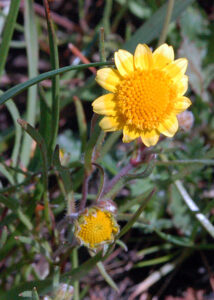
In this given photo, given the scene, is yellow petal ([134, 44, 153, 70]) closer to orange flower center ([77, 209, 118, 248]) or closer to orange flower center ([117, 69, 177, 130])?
orange flower center ([117, 69, 177, 130])

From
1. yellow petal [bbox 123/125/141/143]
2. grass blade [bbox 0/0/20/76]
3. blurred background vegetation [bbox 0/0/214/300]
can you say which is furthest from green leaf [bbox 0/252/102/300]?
grass blade [bbox 0/0/20/76]

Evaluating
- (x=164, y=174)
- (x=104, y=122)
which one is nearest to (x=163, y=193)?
(x=164, y=174)

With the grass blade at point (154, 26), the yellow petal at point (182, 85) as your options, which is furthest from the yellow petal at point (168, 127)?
the grass blade at point (154, 26)

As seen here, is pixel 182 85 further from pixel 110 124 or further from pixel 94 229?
pixel 94 229

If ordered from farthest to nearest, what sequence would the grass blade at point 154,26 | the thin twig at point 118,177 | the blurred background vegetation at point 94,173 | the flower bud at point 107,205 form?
the grass blade at point 154,26, the thin twig at point 118,177, the blurred background vegetation at point 94,173, the flower bud at point 107,205

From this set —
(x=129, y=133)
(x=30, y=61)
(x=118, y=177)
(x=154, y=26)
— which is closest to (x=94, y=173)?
(x=118, y=177)

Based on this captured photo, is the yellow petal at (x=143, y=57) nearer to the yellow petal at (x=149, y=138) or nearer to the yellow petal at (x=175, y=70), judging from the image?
the yellow petal at (x=175, y=70)

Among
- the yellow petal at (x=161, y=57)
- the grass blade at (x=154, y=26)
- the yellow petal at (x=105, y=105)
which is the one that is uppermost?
the grass blade at (x=154, y=26)

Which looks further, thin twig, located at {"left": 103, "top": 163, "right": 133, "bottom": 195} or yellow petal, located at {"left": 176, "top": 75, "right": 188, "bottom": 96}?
thin twig, located at {"left": 103, "top": 163, "right": 133, "bottom": 195}
